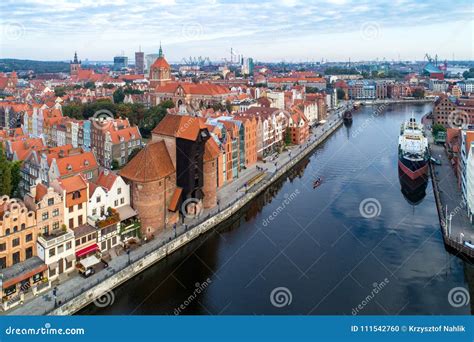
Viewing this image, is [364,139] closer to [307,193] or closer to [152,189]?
[307,193]

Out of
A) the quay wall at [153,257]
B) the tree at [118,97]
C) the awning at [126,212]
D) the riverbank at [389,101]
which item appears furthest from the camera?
the riverbank at [389,101]

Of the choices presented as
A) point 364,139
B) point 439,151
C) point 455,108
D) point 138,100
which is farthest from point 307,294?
point 138,100

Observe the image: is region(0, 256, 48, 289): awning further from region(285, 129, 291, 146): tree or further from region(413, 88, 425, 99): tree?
region(413, 88, 425, 99): tree

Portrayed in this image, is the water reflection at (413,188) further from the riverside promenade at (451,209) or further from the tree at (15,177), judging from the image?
the tree at (15,177)

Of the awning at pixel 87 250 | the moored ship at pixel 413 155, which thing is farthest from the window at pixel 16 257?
the moored ship at pixel 413 155

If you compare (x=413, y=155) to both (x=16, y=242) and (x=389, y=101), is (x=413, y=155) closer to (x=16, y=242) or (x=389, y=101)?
(x=16, y=242)
